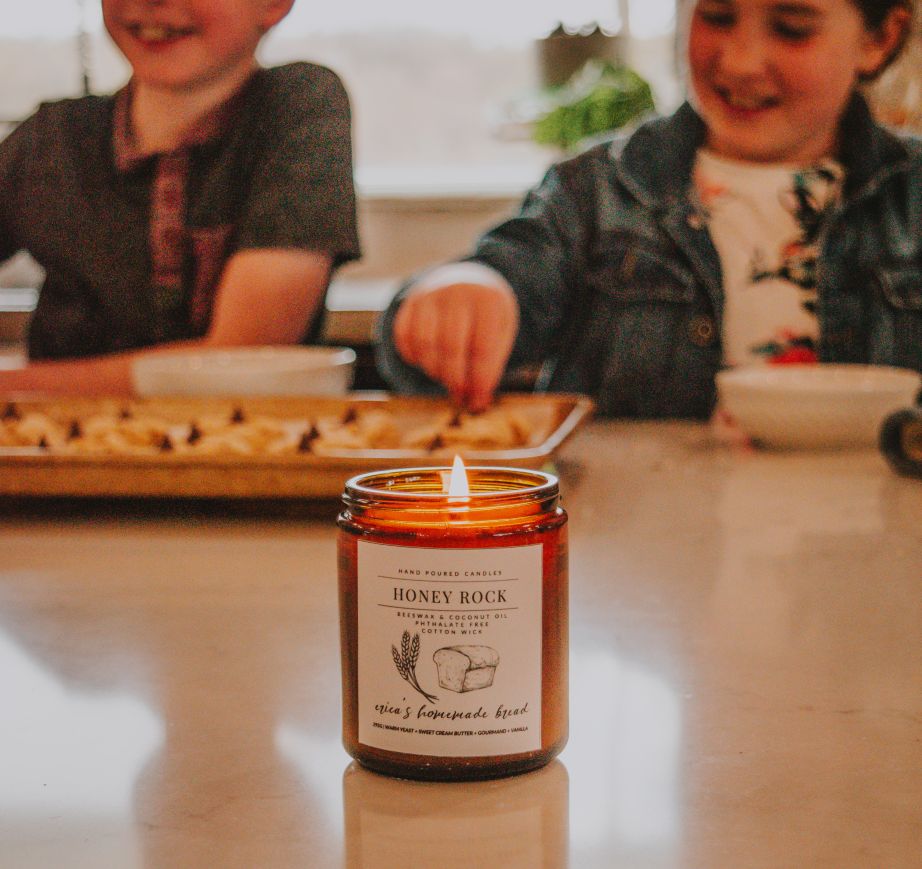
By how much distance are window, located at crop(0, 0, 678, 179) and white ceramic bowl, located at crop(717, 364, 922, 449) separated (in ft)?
4.49

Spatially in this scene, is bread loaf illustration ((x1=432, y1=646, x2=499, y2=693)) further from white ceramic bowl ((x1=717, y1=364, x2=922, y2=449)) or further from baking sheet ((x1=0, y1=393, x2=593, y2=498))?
white ceramic bowl ((x1=717, y1=364, x2=922, y2=449))

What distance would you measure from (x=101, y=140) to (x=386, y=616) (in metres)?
1.19

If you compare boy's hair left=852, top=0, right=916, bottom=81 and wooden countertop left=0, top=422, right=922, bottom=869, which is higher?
boy's hair left=852, top=0, right=916, bottom=81

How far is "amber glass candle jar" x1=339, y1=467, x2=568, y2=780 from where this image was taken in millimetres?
504

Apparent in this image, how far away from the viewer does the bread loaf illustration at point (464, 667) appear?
19.9 inches

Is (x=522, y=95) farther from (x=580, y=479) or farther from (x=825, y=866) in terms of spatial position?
(x=825, y=866)

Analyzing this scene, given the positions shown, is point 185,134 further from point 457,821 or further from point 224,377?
point 457,821

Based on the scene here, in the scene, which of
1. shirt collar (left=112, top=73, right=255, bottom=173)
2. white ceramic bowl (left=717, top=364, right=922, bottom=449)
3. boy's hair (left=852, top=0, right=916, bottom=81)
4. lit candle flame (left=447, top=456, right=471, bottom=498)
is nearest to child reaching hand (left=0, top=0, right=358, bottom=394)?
shirt collar (left=112, top=73, right=255, bottom=173)

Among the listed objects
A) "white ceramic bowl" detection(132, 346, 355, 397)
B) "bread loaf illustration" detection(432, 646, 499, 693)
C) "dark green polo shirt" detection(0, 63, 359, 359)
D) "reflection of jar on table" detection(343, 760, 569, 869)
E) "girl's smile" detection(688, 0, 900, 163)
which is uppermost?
"girl's smile" detection(688, 0, 900, 163)

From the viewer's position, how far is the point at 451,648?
506 mm

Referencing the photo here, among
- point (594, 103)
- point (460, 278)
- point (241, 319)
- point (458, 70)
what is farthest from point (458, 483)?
point (458, 70)

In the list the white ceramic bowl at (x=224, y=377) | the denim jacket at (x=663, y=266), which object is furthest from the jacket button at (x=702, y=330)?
the white ceramic bowl at (x=224, y=377)

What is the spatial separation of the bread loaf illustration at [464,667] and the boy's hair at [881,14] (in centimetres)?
168

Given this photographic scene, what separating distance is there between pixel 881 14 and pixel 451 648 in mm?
1729
